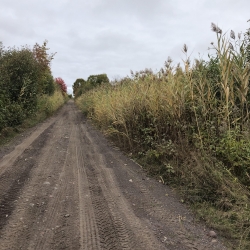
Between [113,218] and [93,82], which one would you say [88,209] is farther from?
[93,82]

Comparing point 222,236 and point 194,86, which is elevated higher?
point 194,86

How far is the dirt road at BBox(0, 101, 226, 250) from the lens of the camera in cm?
279

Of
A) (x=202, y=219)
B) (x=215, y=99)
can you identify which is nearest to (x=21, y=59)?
(x=215, y=99)

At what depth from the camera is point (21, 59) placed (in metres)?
13.6

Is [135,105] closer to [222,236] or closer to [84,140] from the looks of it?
[84,140]

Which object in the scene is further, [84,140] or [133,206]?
[84,140]

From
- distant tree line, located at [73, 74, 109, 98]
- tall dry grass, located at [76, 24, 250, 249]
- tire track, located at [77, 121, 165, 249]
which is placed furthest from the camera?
distant tree line, located at [73, 74, 109, 98]

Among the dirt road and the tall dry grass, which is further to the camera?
the tall dry grass

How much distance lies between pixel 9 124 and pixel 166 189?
818 centimetres

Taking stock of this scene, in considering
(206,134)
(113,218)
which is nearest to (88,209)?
(113,218)

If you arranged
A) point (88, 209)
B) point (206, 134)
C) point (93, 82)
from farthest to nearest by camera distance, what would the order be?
point (93, 82) < point (206, 134) < point (88, 209)

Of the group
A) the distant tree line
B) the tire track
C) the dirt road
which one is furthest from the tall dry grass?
the distant tree line

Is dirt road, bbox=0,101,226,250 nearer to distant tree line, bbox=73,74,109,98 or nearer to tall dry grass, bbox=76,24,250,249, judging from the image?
tall dry grass, bbox=76,24,250,249

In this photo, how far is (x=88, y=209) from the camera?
3543mm
